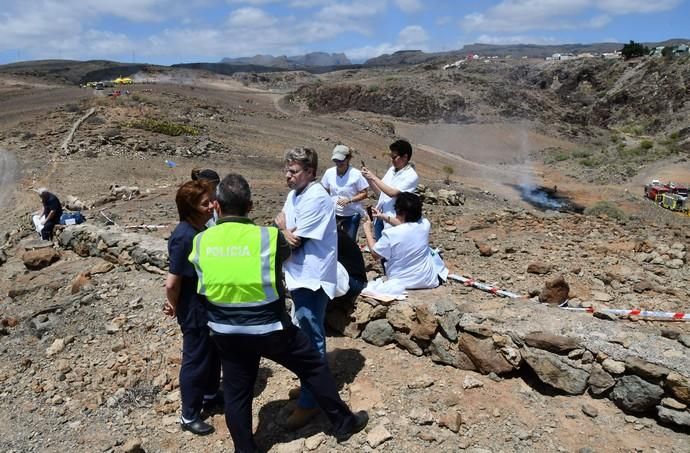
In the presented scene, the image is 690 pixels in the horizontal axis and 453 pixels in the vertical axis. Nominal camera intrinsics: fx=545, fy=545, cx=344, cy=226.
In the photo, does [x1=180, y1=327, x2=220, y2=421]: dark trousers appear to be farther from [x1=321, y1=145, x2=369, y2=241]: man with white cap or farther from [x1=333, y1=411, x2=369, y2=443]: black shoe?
[x1=321, y1=145, x2=369, y2=241]: man with white cap

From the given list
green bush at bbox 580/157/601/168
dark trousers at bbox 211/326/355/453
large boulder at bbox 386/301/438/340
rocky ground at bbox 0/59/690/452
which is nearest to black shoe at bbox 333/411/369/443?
rocky ground at bbox 0/59/690/452

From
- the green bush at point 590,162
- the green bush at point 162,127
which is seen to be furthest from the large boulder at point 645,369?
the green bush at point 590,162

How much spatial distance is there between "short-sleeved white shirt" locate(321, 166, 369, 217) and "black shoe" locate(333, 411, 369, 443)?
8.93 feet

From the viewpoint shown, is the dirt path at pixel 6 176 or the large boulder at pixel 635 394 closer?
the large boulder at pixel 635 394

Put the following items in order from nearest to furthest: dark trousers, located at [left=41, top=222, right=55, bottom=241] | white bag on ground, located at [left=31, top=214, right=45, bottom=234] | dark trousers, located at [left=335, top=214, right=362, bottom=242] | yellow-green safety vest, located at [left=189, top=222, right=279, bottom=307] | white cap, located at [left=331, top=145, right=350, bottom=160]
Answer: yellow-green safety vest, located at [left=189, top=222, right=279, bottom=307]
white cap, located at [left=331, top=145, right=350, bottom=160]
dark trousers, located at [left=335, top=214, right=362, bottom=242]
dark trousers, located at [left=41, top=222, right=55, bottom=241]
white bag on ground, located at [left=31, top=214, right=45, bottom=234]

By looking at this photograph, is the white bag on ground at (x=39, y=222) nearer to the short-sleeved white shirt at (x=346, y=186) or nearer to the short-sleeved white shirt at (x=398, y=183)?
the short-sleeved white shirt at (x=346, y=186)

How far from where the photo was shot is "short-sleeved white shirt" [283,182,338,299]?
3594 millimetres

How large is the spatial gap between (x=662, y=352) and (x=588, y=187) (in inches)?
1032

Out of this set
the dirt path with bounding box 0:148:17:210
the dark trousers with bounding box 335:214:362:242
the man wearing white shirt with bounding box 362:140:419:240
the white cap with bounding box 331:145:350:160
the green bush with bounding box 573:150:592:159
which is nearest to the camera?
the man wearing white shirt with bounding box 362:140:419:240

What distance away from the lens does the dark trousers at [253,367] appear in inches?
129

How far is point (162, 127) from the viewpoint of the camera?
21281 millimetres

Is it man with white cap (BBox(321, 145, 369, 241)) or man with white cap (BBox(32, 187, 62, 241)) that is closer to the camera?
man with white cap (BBox(321, 145, 369, 241))

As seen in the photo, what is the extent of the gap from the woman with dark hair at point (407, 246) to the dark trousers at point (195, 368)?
1821mm

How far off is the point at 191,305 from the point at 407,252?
6.67 ft
